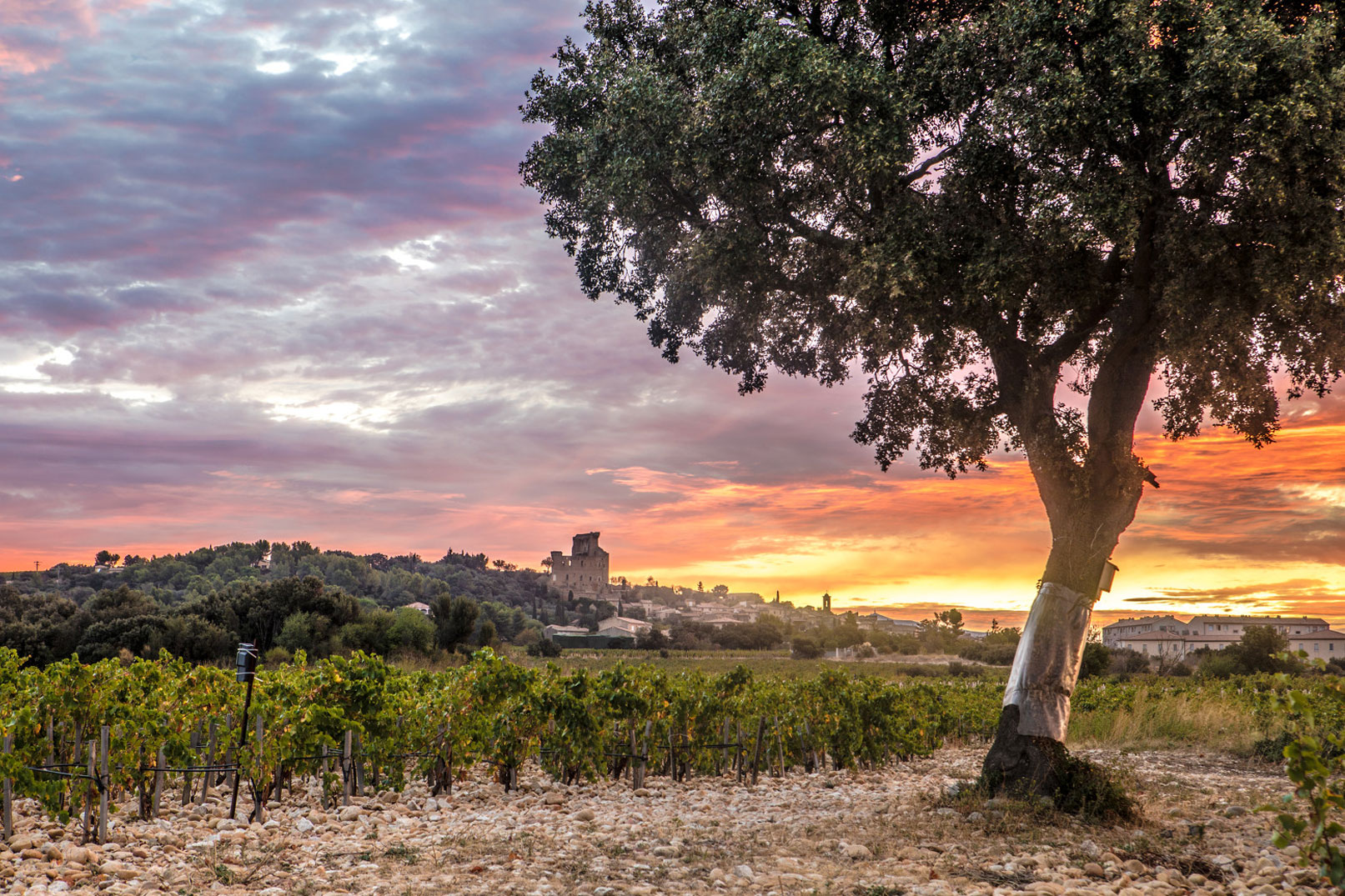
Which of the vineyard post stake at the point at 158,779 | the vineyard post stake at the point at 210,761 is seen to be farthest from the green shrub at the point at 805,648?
the vineyard post stake at the point at 158,779

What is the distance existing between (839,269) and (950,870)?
7.15 metres

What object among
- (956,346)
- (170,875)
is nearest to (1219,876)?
(956,346)

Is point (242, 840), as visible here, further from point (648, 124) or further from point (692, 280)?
point (648, 124)

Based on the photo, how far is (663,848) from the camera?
7.38 m

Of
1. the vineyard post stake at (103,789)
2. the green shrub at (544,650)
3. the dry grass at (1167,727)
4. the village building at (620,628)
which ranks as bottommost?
the village building at (620,628)

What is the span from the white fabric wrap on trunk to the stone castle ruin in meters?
99.9

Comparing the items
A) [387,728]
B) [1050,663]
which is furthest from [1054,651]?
[387,728]

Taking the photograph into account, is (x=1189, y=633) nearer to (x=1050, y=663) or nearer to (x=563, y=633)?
(x=563, y=633)

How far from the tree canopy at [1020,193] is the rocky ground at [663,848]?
3.02 metres

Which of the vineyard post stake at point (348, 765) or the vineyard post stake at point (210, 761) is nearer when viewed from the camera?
the vineyard post stake at point (210, 761)

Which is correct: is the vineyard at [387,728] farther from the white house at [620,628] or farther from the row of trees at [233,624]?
the white house at [620,628]

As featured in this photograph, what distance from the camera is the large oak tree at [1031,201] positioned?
8.34 meters

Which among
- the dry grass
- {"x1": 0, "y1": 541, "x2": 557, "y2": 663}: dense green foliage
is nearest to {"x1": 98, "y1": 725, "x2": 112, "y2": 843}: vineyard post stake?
the dry grass

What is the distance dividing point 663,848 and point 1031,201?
24.7ft
